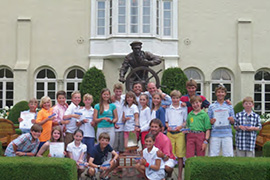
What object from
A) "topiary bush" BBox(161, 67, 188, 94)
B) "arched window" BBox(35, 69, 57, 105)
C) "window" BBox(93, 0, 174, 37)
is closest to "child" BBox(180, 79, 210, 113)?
"topiary bush" BBox(161, 67, 188, 94)

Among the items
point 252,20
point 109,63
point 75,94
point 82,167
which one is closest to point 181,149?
point 82,167

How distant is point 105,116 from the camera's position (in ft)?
23.9

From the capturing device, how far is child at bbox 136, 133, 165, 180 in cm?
626

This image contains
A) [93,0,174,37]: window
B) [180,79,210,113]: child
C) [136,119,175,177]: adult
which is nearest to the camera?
[136,119,175,177]: adult

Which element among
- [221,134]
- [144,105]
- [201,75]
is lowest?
[221,134]

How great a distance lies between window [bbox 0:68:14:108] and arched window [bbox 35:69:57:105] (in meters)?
1.32

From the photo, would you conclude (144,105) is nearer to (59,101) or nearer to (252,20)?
(59,101)

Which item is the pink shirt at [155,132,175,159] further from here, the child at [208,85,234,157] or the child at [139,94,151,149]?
the child at [208,85,234,157]

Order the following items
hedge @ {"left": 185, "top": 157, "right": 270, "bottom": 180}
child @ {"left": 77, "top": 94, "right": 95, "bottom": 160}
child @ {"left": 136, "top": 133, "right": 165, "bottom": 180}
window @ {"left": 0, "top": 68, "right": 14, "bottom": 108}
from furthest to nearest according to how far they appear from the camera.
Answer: window @ {"left": 0, "top": 68, "right": 14, "bottom": 108}, child @ {"left": 77, "top": 94, "right": 95, "bottom": 160}, child @ {"left": 136, "top": 133, "right": 165, "bottom": 180}, hedge @ {"left": 185, "top": 157, "right": 270, "bottom": 180}

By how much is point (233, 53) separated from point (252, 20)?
1.91m

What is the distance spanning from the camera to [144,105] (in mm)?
7410

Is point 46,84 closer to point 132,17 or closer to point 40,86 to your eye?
point 40,86

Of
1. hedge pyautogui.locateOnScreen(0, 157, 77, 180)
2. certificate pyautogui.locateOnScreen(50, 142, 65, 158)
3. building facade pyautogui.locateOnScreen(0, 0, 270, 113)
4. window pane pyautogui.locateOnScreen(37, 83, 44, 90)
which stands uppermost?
building facade pyautogui.locateOnScreen(0, 0, 270, 113)

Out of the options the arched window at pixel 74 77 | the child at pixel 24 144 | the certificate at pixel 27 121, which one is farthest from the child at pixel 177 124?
the arched window at pixel 74 77
